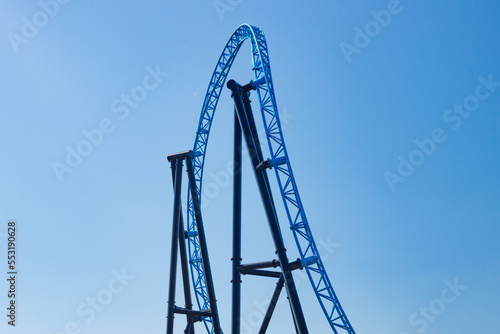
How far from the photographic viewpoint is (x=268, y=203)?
50.5 feet

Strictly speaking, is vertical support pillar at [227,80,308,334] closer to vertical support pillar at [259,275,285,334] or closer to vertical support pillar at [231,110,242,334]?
vertical support pillar at [231,110,242,334]

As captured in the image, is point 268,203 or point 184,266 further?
point 184,266

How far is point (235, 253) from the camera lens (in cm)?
1708

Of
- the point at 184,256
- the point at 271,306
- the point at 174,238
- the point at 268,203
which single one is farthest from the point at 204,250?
the point at 268,203

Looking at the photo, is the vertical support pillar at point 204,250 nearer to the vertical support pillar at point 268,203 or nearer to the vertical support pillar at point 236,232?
the vertical support pillar at point 236,232

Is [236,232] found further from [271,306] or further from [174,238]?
[271,306]

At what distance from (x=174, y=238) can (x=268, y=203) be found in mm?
4797

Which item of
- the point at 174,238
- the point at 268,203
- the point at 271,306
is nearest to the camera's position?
the point at 268,203

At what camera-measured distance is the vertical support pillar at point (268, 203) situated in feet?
45.8

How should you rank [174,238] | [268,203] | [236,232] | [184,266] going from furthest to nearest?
[184,266] < [174,238] < [236,232] < [268,203]

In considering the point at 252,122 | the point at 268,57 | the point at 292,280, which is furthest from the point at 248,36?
the point at 292,280

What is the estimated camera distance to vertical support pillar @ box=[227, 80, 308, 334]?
13967 millimetres

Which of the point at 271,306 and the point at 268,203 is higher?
the point at 268,203

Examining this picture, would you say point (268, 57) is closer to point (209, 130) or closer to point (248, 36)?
point (248, 36)
